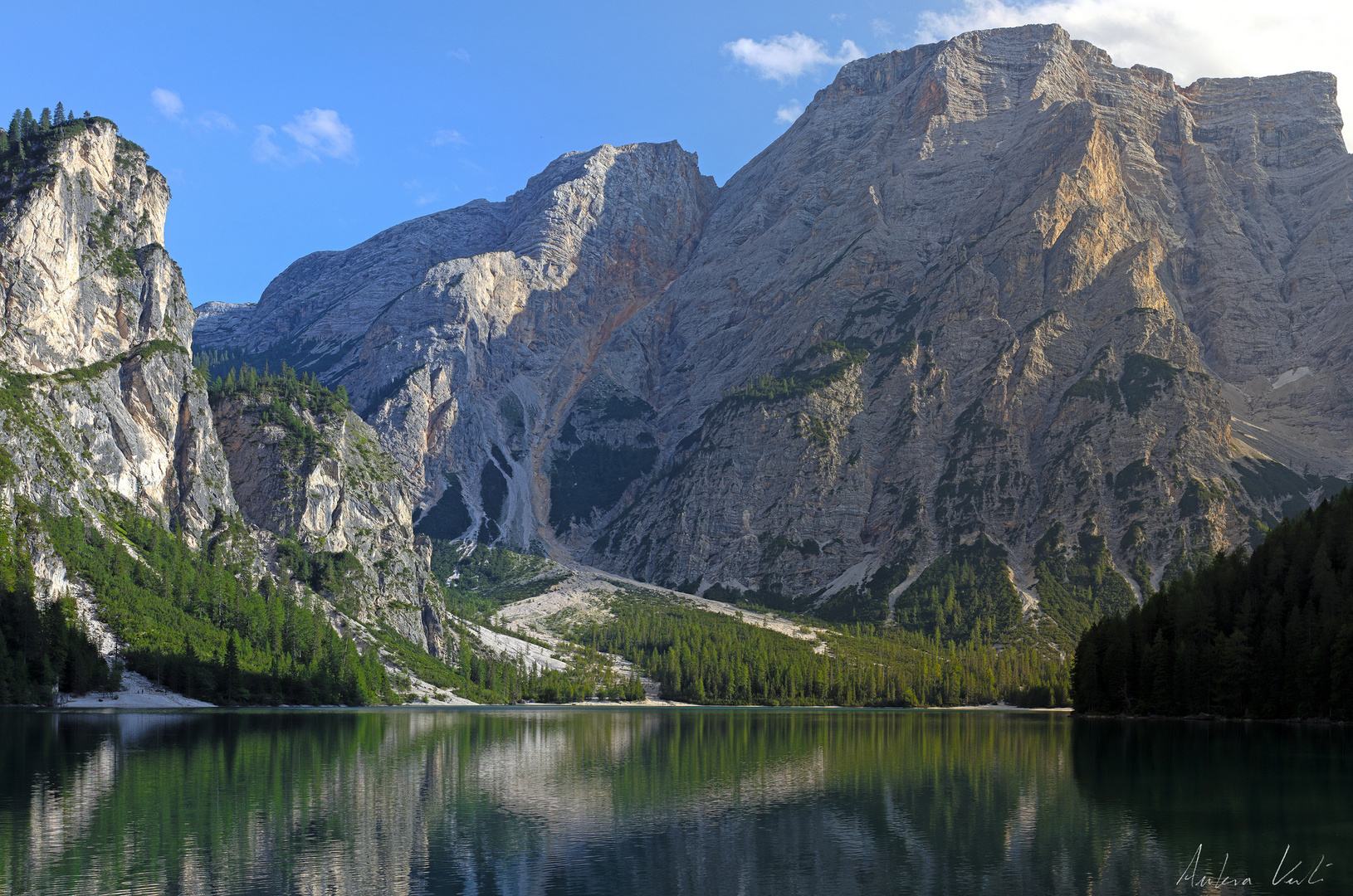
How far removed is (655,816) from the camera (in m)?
62.6

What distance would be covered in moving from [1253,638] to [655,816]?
112 m

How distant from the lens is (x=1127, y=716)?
523 ft

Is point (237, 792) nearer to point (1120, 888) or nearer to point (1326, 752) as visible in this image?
point (1120, 888)

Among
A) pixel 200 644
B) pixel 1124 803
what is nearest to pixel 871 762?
pixel 1124 803

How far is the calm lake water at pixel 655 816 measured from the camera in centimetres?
4541

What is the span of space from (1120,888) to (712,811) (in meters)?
26.1

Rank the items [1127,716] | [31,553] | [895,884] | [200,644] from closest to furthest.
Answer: [895,884], [1127,716], [31,553], [200,644]

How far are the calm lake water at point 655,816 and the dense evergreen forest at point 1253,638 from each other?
23078 millimetres

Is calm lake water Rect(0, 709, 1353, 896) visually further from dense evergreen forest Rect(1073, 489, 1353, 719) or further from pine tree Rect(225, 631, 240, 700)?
pine tree Rect(225, 631, 240, 700)
